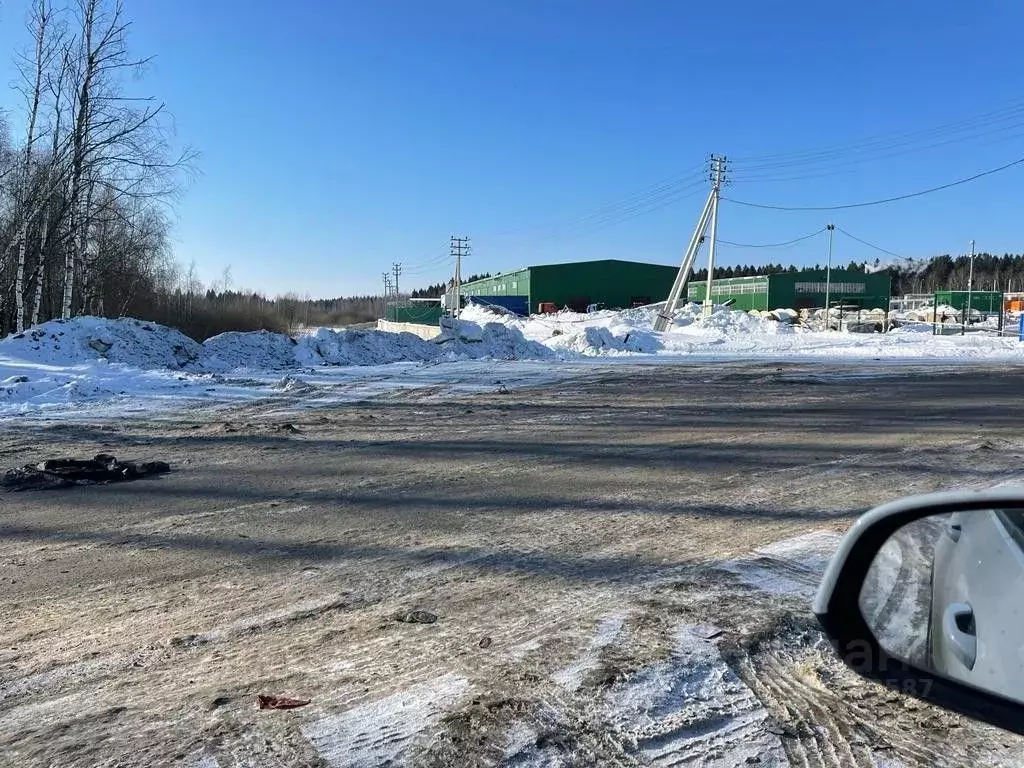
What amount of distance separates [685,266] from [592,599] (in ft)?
154

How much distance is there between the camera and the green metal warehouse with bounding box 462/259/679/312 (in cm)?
7656

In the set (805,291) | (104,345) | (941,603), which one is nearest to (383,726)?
(941,603)

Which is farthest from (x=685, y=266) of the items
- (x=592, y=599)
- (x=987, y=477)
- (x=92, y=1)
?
(x=592, y=599)

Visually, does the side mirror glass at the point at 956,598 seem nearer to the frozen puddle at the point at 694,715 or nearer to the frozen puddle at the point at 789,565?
the frozen puddle at the point at 694,715

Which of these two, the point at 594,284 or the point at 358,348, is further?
the point at 594,284

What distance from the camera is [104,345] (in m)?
20.3

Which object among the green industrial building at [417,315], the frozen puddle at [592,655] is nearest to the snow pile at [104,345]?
the frozen puddle at [592,655]

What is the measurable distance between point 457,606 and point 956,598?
9.62ft

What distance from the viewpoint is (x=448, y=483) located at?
7711 millimetres

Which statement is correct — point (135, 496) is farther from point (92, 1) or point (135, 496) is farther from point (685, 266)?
point (685, 266)

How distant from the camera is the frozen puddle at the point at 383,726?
9.23 ft

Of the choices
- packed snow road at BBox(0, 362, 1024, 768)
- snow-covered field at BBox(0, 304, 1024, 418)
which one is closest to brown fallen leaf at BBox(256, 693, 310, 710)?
packed snow road at BBox(0, 362, 1024, 768)

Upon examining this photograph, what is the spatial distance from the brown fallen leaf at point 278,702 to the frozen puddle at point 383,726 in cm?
19

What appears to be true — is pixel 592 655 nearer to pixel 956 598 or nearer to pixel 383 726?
pixel 383 726
